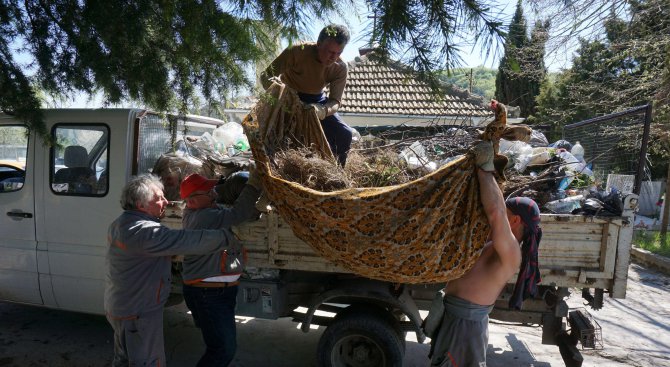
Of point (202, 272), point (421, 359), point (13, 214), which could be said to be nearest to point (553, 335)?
point (421, 359)

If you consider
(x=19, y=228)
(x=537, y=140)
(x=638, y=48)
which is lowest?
(x=19, y=228)

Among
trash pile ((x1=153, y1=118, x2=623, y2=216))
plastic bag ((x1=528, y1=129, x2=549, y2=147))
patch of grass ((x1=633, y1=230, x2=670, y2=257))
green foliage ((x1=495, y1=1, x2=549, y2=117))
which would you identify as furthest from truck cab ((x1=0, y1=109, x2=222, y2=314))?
patch of grass ((x1=633, y1=230, x2=670, y2=257))

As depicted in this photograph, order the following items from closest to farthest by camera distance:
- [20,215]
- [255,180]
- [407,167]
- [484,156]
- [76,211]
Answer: [484,156], [255,180], [407,167], [76,211], [20,215]

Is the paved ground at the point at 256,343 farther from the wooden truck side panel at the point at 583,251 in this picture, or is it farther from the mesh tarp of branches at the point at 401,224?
the mesh tarp of branches at the point at 401,224

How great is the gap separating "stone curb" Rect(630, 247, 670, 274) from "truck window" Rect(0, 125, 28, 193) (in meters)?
8.60

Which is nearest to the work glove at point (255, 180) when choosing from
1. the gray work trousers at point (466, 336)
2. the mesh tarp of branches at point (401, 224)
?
the mesh tarp of branches at point (401, 224)

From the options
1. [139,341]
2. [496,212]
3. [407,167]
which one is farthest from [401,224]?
[139,341]

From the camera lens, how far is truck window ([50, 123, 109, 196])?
12.7 feet

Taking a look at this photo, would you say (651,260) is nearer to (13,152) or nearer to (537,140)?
(537,140)

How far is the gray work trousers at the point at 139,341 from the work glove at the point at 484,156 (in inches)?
83.3

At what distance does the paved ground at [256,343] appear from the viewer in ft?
13.3

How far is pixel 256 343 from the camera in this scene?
443 centimetres

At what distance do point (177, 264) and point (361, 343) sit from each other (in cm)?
157

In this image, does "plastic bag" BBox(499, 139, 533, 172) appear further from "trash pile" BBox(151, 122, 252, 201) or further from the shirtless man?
"trash pile" BBox(151, 122, 252, 201)
